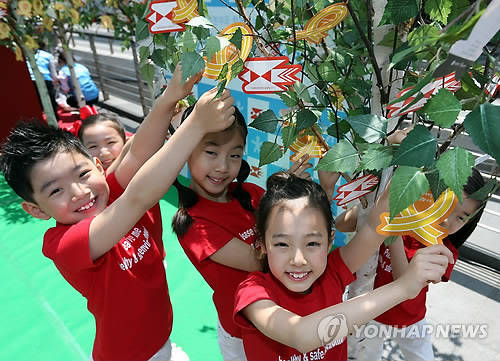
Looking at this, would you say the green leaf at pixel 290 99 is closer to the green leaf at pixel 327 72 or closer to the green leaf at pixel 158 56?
the green leaf at pixel 327 72

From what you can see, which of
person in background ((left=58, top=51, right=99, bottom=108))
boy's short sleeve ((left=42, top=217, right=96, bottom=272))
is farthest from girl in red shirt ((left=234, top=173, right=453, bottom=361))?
person in background ((left=58, top=51, right=99, bottom=108))

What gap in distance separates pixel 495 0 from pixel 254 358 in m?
0.98

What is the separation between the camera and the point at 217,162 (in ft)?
3.75

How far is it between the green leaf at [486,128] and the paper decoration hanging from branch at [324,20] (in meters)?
0.39

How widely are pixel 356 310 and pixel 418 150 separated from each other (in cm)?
41

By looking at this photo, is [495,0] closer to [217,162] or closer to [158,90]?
[217,162]

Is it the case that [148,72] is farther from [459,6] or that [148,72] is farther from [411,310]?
[411,310]

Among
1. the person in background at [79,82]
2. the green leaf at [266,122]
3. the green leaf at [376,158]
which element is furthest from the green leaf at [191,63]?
the person in background at [79,82]

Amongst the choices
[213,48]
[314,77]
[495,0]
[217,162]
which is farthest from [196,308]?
[495,0]

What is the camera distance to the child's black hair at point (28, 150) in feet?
3.57

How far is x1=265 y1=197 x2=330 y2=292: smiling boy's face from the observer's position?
921 mm

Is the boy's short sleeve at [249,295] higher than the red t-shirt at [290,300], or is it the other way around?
the boy's short sleeve at [249,295]

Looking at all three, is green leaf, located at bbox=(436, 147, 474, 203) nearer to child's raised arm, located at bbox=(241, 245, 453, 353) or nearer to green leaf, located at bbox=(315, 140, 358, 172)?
green leaf, located at bbox=(315, 140, 358, 172)
